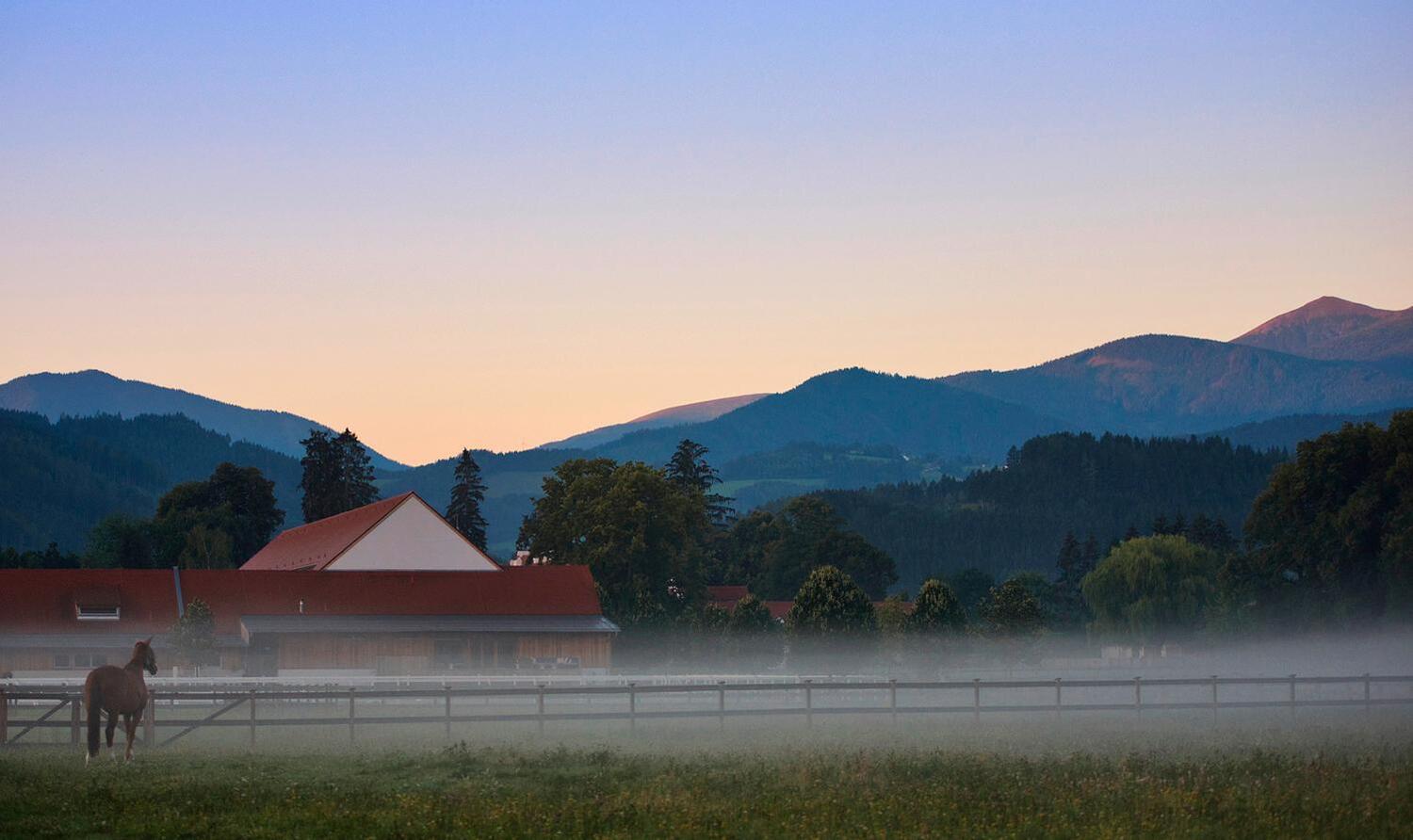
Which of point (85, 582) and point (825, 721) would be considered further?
point (85, 582)

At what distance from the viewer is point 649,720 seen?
37594mm

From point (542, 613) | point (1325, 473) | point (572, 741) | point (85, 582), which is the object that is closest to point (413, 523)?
point (542, 613)

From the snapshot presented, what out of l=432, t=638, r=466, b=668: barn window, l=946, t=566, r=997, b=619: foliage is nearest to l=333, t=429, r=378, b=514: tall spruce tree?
l=432, t=638, r=466, b=668: barn window

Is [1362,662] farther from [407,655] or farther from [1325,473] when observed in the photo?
[407,655]

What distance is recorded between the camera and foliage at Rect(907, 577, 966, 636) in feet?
241

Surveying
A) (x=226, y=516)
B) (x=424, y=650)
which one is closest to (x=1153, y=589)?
(x=424, y=650)

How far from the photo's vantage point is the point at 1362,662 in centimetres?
6525

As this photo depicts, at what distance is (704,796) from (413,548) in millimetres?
59238

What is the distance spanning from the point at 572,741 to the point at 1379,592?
149 feet

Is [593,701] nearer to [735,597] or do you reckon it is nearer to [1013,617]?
[1013,617]

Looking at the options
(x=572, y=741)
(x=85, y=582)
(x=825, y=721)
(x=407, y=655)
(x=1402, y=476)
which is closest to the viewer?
(x=572, y=741)

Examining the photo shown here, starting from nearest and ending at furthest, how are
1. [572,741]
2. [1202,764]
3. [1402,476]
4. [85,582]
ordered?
[1202,764]
[572,741]
[1402,476]
[85,582]

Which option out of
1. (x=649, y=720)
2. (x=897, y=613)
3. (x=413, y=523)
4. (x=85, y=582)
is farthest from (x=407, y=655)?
(x=649, y=720)

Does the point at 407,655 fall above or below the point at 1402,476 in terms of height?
below
